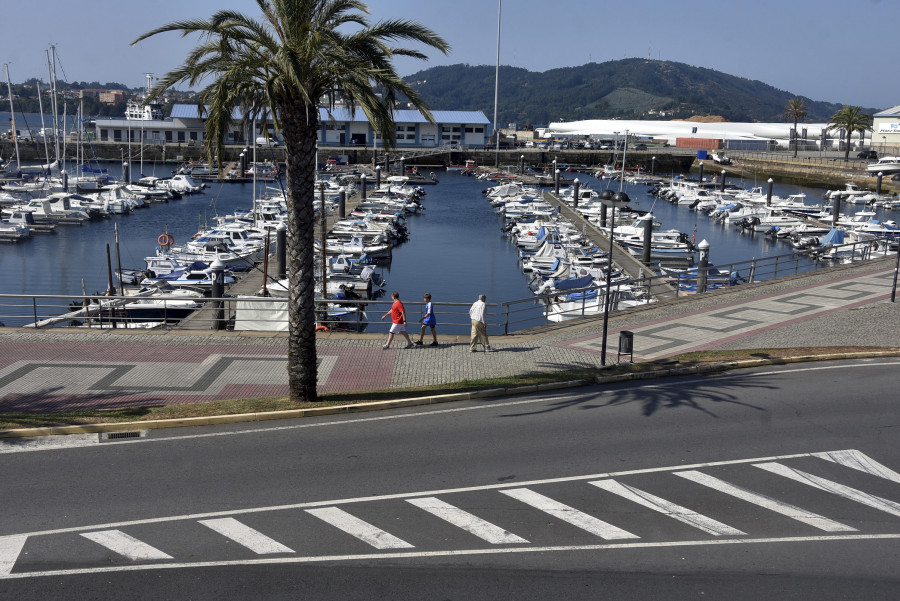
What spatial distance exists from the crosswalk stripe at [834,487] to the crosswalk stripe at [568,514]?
12.0 feet

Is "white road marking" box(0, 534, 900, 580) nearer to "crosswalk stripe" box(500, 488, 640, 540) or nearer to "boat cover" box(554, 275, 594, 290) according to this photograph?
"crosswalk stripe" box(500, 488, 640, 540)

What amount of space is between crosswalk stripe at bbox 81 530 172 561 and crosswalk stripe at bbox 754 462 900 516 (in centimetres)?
927

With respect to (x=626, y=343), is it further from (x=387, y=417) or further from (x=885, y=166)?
(x=885, y=166)

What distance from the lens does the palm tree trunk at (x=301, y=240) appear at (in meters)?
16.1

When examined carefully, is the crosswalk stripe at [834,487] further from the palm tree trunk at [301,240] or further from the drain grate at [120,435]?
the drain grate at [120,435]

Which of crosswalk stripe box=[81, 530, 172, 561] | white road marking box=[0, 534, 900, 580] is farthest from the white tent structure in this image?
crosswalk stripe box=[81, 530, 172, 561]

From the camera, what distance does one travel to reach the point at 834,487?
493 inches

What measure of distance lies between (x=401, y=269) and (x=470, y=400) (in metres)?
41.4

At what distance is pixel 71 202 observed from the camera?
75.6 metres

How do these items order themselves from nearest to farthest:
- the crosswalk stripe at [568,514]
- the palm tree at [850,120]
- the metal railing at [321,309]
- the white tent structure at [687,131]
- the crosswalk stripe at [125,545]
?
the crosswalk stripe at [125,545], the crosswalk stripe at [568,514], the metal railing at [321,309], the palm tree at [850,120], the white tent structure at [687,131]

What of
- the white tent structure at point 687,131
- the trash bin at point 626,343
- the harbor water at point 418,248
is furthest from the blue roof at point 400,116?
the trash bin at point 626,343

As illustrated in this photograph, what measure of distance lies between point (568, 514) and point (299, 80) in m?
9.19

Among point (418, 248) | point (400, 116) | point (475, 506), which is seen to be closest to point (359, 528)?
point (475, 506)

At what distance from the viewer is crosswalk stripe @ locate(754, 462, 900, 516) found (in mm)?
11906
